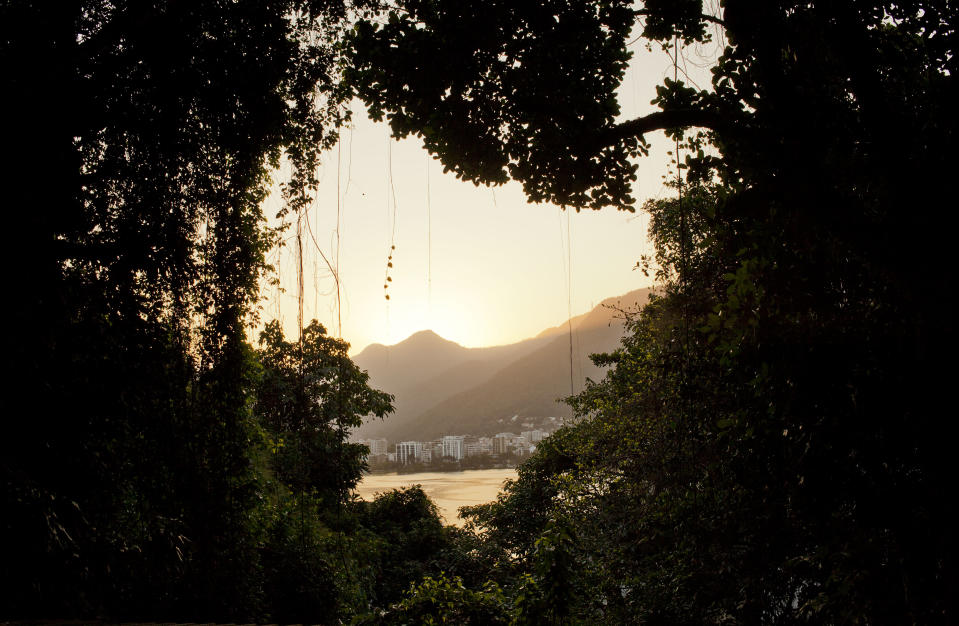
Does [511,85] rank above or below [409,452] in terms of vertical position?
above

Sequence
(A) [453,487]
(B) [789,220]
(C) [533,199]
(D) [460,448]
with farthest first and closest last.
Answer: (D) [460,448], (A) [453,487], (C) [533,199], (B) [789,220]

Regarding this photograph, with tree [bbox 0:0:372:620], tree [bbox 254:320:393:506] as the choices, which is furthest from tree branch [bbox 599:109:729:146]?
tree [bbox 254:320:393:506]

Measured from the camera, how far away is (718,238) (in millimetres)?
3584

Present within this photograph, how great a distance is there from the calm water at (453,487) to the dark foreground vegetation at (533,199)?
96.6ft

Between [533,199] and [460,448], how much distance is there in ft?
305

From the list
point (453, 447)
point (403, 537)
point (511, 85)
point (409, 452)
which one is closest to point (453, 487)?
point (453, 447)

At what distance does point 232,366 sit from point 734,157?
424 cm

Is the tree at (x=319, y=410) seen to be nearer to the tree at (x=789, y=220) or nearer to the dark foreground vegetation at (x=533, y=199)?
the dark foreground vegetation at (x=533, y=199)

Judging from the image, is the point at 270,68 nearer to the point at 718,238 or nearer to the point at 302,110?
the point at 302,110

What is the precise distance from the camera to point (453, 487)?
59.7m

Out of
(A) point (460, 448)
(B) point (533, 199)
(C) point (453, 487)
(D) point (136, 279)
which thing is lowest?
(A) point (460, 448)

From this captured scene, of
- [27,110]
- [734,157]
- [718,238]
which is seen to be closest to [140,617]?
[27,110]

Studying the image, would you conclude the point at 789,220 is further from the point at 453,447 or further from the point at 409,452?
the point at 409,452

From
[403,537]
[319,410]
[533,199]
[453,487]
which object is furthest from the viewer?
[453,487]
